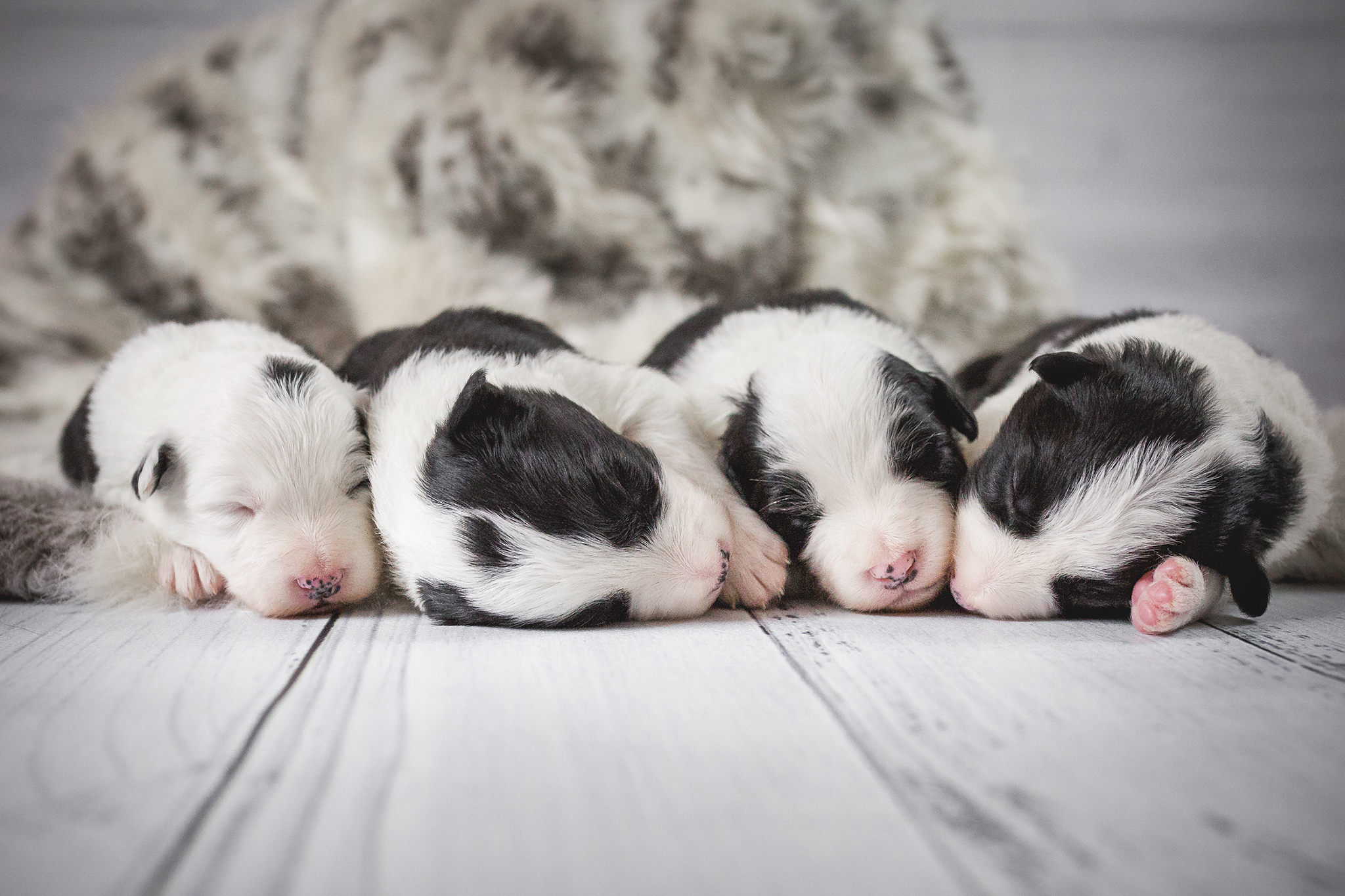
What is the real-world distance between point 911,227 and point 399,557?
315cm

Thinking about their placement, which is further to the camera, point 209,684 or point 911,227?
point 911,227

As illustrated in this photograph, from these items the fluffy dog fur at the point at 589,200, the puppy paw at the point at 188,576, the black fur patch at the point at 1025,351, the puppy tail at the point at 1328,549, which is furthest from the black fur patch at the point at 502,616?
the fluffy dog fur at the point at 589,200

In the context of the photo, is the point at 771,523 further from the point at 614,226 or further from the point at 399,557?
the point at 614,226

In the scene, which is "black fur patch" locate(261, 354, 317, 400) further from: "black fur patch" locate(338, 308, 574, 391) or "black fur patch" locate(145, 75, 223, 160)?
"black fur patch" locate(145, 75, 223, 160)

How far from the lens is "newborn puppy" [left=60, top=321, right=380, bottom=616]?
101 inches

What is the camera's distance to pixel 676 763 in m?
1.56

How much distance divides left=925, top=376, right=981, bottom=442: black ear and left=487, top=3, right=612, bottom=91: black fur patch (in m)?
2.73

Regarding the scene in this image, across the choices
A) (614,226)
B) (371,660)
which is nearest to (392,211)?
(614,226)

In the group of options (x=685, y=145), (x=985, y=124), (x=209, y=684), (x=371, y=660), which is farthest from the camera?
(x=985, y=124)

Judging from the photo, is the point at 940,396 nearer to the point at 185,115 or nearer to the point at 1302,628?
the point at 1302,628

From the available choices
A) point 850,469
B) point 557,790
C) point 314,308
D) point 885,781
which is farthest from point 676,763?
point 314,308

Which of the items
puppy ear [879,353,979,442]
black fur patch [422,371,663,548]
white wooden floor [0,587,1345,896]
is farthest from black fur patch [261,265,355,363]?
puppy ear [879,353,979,442]

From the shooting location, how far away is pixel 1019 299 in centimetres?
471

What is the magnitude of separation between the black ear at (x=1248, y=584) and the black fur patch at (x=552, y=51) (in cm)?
343
